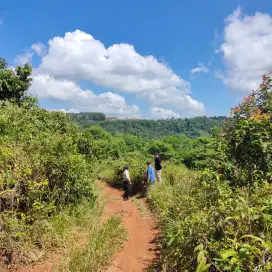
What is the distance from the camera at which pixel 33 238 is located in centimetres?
455

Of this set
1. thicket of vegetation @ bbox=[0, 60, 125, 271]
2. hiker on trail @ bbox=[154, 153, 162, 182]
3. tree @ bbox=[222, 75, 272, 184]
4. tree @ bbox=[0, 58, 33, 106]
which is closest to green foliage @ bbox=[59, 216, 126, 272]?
thicket of vegetation @ bbox=[0, 60, 125, 271]

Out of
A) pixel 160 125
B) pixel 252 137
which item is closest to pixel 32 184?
pixel 252 137

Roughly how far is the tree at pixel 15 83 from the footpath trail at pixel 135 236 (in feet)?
29.4

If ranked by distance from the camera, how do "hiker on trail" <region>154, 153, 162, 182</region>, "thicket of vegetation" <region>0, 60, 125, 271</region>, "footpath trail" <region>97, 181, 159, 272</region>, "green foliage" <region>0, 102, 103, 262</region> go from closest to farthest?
"thicket of vegetation" <region>0, 60, 125, 271</region> < "green foliage" <region>0, 102, 103, 262</region> < "footpath trail" <region>97, 181, 159, 272</region> < "hiker on trail" <region>154, 153, 162, 182</region>

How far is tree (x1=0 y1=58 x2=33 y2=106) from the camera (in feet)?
46.7

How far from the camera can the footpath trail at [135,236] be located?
15.4 ft

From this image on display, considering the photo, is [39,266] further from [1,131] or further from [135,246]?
[1,131]

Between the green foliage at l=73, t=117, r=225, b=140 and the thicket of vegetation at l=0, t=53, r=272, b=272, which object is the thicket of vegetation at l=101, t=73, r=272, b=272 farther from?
the green foliage at l=73, t=117, r=225, b=140

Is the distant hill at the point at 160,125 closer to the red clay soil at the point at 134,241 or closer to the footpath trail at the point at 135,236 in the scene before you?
the footpath trail at the point at 135,236

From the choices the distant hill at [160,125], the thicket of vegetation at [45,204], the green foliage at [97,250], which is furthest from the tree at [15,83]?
the distant hill at [160,125]

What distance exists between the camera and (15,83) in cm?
1443

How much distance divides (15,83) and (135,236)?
12.1 m

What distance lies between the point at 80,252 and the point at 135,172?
7.05 m

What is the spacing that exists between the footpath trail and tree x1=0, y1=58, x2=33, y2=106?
29.4 feet
